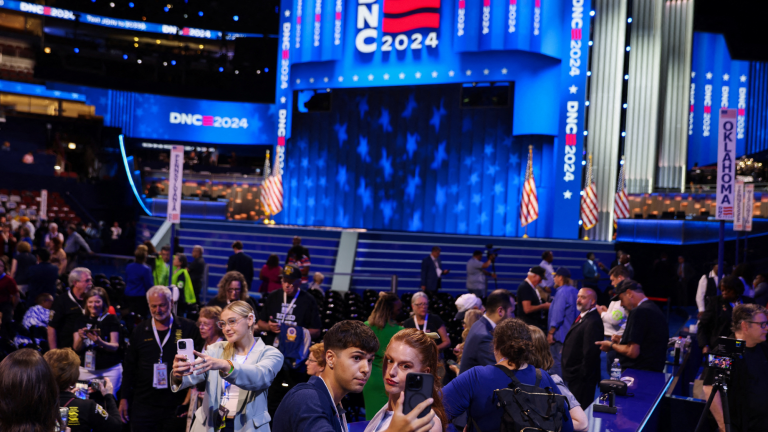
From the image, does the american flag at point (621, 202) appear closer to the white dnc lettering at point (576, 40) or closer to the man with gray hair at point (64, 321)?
the white dnc lettering at point (576, 40)

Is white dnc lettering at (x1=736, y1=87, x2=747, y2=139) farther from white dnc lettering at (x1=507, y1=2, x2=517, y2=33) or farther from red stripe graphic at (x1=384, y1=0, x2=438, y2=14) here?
red stripe graphic at (x1=384, y1=0, x2=438, y2=14)

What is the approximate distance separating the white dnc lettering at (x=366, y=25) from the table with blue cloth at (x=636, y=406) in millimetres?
19079

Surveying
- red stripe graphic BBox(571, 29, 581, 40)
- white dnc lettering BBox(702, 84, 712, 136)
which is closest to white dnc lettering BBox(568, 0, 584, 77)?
red stripe graphic BBox(571, 29, 581, 40)

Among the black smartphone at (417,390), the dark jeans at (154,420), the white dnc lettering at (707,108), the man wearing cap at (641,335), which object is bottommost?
the dark jeans at (154,420)

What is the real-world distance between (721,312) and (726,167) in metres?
1.88

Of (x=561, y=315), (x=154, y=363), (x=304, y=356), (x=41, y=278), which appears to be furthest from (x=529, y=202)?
(x=154, y=363)

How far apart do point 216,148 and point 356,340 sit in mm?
31594

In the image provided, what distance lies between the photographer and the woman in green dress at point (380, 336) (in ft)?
17.7

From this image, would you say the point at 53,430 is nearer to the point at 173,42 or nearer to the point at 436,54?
the point at 436,54

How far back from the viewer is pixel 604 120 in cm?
2127

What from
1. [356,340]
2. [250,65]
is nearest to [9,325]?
[356,340]

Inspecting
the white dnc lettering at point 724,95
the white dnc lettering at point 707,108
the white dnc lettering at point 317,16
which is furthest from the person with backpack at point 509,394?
the white dnc lettering at point 724,95

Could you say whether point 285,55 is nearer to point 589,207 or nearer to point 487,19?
point 487,19

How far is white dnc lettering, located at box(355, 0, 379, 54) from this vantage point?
23766 millimetres
